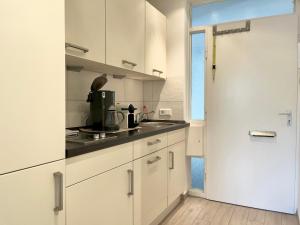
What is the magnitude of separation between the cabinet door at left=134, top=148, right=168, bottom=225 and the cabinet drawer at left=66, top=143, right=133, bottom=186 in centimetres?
18

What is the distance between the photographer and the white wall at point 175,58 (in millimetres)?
2754

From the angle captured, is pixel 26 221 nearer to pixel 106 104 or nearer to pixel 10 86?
pixel 10 86

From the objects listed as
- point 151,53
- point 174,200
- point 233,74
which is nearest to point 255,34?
point 233,74

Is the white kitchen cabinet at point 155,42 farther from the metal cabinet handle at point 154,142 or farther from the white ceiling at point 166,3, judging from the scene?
the metal cabinet handle at point 154,142

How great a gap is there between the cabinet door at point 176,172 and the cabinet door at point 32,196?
145 centimetres

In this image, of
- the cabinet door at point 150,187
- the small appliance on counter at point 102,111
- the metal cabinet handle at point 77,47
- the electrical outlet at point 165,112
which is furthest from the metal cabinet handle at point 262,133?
the metal cabinet handle at point 77,47

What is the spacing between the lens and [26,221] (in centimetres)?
90

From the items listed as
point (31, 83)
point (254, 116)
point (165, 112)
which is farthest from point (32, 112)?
point (254, 116)

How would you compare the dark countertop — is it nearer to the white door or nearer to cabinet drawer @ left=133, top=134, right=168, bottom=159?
cabinet drawer @ left=133, top=134, right=168, bottom=159

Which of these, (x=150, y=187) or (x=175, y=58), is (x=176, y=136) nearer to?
(x=150, y=187)

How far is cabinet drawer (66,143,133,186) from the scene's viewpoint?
1.16m

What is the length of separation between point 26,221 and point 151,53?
1901mm

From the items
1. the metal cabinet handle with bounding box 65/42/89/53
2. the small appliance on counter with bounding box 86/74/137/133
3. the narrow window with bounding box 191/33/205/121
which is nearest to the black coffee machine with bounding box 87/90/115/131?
the small appliance on counter with bounding box 86/74/137/133

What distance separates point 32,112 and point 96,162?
519mm
